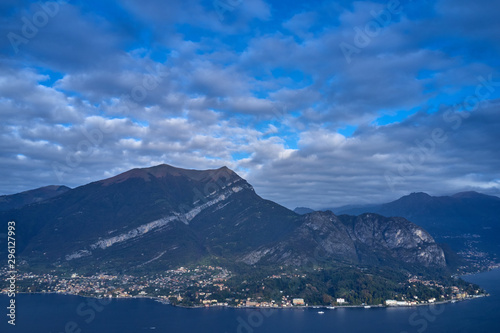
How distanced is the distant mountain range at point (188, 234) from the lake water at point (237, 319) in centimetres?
4459

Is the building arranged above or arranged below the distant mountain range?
below

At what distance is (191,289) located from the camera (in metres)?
108

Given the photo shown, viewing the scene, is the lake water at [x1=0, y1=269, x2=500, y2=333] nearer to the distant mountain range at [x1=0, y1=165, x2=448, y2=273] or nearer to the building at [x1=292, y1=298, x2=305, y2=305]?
the building at [x1=292, y1=298, x2=305, y2=305]

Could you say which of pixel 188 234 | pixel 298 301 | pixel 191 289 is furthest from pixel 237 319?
pixel 188 234

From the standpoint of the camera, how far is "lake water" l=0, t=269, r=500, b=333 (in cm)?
7294

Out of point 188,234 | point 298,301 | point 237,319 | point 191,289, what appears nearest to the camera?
point 237,319

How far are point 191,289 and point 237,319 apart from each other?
30702 millimetres

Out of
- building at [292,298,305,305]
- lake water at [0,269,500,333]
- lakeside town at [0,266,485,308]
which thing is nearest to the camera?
lake water at [0,269,500,333]

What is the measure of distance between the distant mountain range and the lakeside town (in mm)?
11467

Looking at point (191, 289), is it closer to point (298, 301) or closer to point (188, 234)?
point (298, 301)

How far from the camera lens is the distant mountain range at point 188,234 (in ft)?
480

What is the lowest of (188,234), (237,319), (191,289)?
(237,319)

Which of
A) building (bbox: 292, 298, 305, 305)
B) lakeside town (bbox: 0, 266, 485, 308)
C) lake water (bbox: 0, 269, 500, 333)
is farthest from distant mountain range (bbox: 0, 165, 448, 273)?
lake water (bbox: 0, 269, 500, 333)

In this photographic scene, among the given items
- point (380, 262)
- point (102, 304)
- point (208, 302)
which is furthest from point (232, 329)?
point (380, 262)
